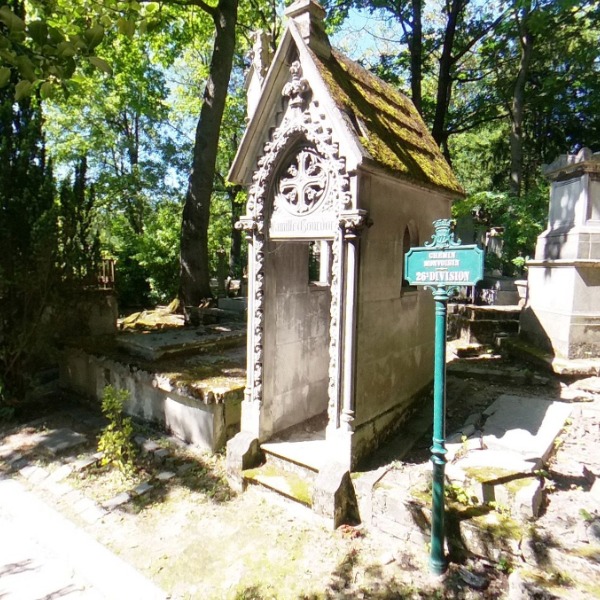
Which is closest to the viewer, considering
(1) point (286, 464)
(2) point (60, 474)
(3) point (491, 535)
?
(3) point (491, 535)

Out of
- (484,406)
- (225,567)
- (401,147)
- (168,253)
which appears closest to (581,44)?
(401,147)

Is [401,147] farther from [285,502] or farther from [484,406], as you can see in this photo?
[285,502]

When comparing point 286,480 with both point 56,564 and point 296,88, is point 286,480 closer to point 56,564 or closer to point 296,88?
point 56,564

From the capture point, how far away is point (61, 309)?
8078 mm

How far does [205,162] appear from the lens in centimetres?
1152

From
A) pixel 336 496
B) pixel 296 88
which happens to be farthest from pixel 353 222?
pixel 336 496

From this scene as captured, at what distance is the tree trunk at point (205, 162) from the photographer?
36.6 ft

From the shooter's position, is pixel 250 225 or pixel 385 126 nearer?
pixel 250 225

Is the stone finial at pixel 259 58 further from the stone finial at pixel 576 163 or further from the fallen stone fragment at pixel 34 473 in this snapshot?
the fallen stone fragment at pixel 34 473

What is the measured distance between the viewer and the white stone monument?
279 inches

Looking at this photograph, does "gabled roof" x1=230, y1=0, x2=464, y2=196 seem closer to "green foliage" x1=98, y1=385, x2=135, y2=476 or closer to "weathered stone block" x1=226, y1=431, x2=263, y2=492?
"weathered stone block" x1=226, y1=431, x2=263, y2=492

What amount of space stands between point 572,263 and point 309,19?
5.85 metres

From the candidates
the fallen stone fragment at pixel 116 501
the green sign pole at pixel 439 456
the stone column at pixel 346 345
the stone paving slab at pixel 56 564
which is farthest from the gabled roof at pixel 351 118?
the stone paving slab at pixel 56 564

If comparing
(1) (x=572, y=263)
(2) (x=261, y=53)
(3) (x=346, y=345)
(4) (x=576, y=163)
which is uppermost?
(2) (x=261, y=53)
